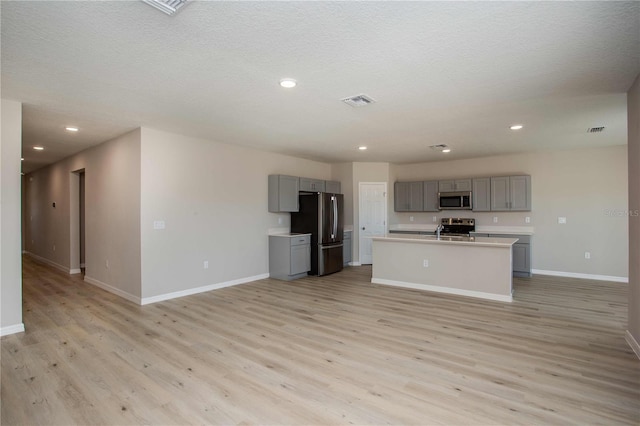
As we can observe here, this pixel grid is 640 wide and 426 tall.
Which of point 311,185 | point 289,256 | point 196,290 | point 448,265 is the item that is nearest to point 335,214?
point 311,185

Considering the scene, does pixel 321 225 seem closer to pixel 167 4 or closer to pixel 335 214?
pixel 335 214

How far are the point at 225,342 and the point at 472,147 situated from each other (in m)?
5.26

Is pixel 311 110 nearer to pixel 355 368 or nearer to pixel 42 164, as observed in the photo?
pixel 355 368

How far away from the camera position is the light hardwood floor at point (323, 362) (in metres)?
2.11

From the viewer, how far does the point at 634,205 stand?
3.03 m

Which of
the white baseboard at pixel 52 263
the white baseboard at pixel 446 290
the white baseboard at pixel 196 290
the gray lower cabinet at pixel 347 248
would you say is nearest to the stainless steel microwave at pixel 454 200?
the gray lower cabinet at pixel 347 248

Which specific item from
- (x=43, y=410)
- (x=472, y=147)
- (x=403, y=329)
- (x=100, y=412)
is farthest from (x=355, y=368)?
(x=472, y=147)

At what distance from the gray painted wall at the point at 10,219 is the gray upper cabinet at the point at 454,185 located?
282 inches

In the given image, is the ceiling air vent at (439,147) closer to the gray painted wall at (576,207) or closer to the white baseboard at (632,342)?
the gray painted wall at (576,207)

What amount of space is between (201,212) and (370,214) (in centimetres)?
402

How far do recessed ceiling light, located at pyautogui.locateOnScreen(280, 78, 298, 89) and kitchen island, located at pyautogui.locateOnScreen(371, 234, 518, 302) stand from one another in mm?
3343

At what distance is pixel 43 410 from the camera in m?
2.15

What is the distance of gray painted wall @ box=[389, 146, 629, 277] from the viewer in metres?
5.88

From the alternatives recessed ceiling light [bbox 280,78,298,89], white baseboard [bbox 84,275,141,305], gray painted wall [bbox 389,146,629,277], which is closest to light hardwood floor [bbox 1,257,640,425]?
white baseboard [bbox 84,275,141,305]
